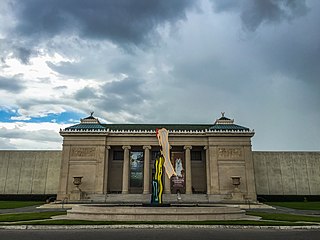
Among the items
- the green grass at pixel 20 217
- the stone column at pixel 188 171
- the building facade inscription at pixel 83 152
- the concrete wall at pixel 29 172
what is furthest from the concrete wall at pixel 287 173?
the green grass at pixel 20 217

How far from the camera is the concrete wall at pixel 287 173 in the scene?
62.0 m

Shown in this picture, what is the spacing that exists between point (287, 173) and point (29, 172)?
177 feet

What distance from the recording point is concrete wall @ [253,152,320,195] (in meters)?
62.0

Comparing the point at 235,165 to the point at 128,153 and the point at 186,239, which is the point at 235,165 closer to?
the point at 128,153

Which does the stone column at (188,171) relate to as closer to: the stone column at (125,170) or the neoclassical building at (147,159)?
the neoclassical building at (147,159)

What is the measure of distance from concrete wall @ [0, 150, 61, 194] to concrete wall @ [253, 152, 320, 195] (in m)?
42.5

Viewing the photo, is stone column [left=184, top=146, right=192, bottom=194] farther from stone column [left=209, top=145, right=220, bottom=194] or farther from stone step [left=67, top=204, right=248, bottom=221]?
stone step [left=67, top=204, right=248, bottom=221]

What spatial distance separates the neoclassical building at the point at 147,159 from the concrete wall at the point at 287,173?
8066mm

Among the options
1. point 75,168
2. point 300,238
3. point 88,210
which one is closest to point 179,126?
point 75,168

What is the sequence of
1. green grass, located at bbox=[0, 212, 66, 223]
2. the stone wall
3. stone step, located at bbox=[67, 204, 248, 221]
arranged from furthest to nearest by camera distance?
the stone wall, green grass, located at bbox=[0, 212, 66, 223], stone step, located at bbox=[67, 204, 248, 221]

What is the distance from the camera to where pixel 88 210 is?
2430 centimetres

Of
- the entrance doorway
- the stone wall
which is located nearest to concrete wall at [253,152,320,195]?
the stone wall

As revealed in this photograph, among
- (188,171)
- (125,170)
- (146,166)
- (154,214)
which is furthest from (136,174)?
(154,214)

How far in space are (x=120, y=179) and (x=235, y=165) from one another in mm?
22791
